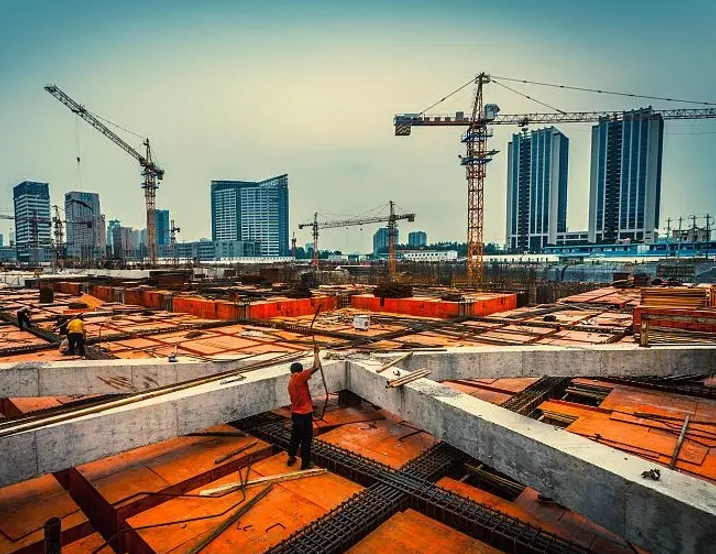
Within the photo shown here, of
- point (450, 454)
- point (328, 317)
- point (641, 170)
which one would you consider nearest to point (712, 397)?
point (450, 454)

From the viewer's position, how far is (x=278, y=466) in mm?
4371

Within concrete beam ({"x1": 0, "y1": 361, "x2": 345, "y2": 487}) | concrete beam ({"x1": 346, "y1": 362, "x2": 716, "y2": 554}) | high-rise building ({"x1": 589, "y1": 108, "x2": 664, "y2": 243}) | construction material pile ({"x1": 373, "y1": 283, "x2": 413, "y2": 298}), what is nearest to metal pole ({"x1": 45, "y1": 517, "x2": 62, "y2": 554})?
concrete beam ({"x1": 0, "y1": 361, "x2": 345, "y2": 487})

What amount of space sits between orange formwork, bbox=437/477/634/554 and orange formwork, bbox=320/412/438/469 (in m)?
0.68

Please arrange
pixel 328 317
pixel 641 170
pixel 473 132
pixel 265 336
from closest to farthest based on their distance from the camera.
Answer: pixel 265 336 → pixel 328 317 → pixel 473 132 → pixel 641 170

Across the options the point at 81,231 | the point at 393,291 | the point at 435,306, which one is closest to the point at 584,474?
the point at 435,306

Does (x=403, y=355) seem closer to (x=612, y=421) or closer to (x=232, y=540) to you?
(x=612, y=421)

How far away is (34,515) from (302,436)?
2.43 meters

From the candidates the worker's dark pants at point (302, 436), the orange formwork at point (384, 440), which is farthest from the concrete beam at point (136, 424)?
the worker's dark pants at point (302, 436)

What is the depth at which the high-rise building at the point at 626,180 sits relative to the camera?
9869cm

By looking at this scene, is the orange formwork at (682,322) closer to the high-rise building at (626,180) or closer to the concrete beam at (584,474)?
the concrete beam at (584,474)

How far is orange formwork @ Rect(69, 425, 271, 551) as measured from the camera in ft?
12.0

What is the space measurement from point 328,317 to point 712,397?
11.1 m

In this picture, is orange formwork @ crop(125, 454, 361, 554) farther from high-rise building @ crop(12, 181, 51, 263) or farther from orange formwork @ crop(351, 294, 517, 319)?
high-rise building @ crop(12, 181, 51, 263)

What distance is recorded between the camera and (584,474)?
3078mm
